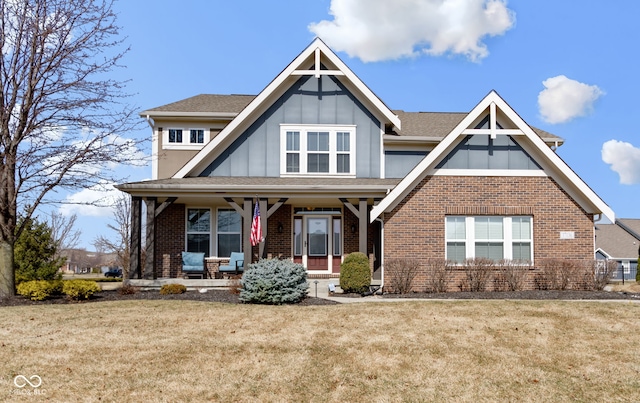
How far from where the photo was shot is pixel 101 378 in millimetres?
8523

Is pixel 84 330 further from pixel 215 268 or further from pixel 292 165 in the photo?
pixel 292 165

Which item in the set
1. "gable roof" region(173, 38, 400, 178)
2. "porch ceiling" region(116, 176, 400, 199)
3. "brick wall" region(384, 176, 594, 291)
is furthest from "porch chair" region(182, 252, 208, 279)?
"brick wall" region(384, 176, 594, 291)

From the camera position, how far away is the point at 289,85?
68.2ft

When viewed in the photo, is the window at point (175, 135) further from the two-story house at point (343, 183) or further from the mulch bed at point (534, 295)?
the mulch bed at point (534, 295)

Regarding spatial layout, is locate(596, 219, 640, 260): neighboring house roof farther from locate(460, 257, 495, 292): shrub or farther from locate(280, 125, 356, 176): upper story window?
locate(460, 257, 495, 292): shrub

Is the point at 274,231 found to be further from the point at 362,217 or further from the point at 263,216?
the point at 362,217

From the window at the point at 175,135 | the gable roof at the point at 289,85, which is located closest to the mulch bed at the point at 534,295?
the gable roof at the point at 289,85

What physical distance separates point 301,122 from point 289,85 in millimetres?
1451

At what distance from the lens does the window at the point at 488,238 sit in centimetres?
1658

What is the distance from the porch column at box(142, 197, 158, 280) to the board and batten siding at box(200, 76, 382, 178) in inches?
108

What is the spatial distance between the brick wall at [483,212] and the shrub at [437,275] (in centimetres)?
20

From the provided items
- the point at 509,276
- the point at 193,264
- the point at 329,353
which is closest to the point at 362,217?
the point at 509,276

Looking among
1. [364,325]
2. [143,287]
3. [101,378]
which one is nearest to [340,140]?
[143,287]

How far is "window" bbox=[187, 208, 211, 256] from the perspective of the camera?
67.9ft
